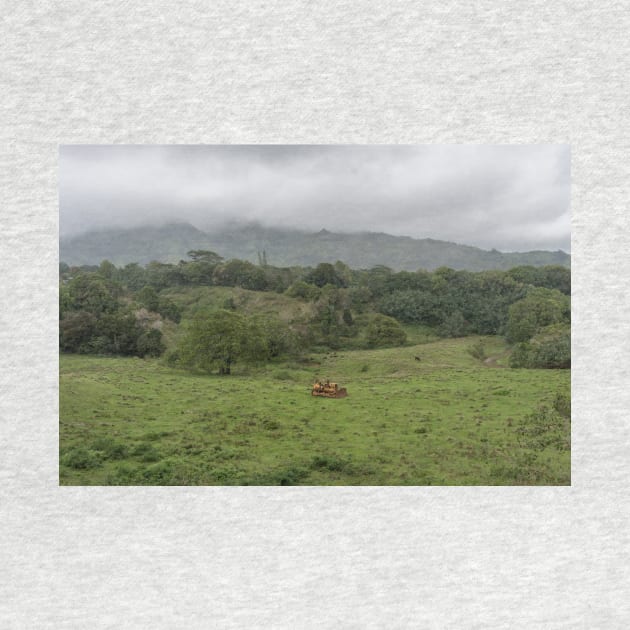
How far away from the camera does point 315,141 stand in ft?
14.8

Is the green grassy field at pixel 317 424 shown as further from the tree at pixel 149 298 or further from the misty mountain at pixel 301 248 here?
the misty mountain at pixel 301 248

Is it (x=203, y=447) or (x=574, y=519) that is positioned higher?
(x=203, y=447)

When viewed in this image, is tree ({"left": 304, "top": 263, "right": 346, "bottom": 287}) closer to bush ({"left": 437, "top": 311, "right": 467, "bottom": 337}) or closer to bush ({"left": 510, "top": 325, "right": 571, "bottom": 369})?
bush ({"left": 437, "top": 311, "right": 467, "bottom": 337})

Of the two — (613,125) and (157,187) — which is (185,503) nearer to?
(157,187)

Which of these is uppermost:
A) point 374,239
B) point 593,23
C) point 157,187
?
point 593,23

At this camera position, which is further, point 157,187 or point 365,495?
point 157,187

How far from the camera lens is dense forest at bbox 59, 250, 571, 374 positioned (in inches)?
186

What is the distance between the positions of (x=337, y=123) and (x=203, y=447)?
322cm

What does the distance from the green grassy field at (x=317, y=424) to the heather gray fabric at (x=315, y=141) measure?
0.53ft

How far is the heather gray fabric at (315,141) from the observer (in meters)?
4.29

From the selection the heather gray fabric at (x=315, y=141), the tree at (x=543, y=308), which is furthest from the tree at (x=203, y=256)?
the tree at (x=543, y=308)

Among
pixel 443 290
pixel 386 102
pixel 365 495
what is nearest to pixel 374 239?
pixel 443 290

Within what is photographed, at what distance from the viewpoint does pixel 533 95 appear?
14.7ft

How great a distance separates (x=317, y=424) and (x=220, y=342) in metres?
1.25
